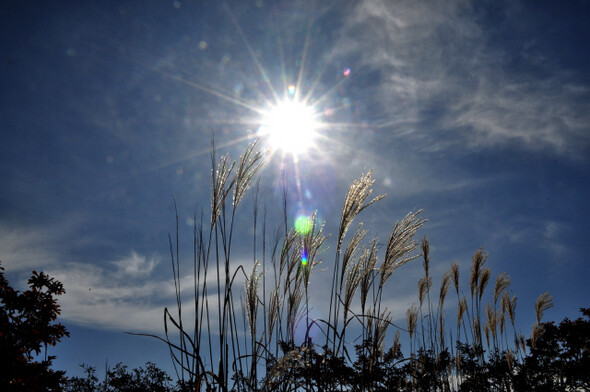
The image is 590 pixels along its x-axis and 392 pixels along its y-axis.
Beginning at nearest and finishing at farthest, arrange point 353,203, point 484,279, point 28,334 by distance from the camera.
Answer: point 353,203 → point 28,334 → point 484,279

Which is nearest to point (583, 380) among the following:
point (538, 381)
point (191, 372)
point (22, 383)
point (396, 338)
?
point (538, 381)

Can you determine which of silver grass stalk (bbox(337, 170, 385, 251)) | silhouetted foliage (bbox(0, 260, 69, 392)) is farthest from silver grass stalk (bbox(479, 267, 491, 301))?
silhouetted foliage (bbox(0, 260, 69, 392))

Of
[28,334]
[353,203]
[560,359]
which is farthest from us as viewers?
[560,359]

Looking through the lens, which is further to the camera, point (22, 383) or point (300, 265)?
point (22, 383)

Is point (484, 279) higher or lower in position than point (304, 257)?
higher

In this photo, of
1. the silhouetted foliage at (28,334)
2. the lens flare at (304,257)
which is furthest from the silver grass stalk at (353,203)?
the silhouetted foliage at (28,334)

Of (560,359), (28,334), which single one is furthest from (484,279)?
(28,334)

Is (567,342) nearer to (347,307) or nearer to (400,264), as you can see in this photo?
(400,264)

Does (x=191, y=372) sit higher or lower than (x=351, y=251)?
lower

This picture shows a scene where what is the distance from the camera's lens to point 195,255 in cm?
265

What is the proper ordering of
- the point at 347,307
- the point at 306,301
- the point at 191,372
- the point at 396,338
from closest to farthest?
the point at 191,372 → the point at 347,307 → the point at 306,301 → the point at 396,338

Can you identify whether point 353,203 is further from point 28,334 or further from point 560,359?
point 560,359

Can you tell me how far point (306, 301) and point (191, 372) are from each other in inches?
44.9

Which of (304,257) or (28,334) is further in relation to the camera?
(28,334)
